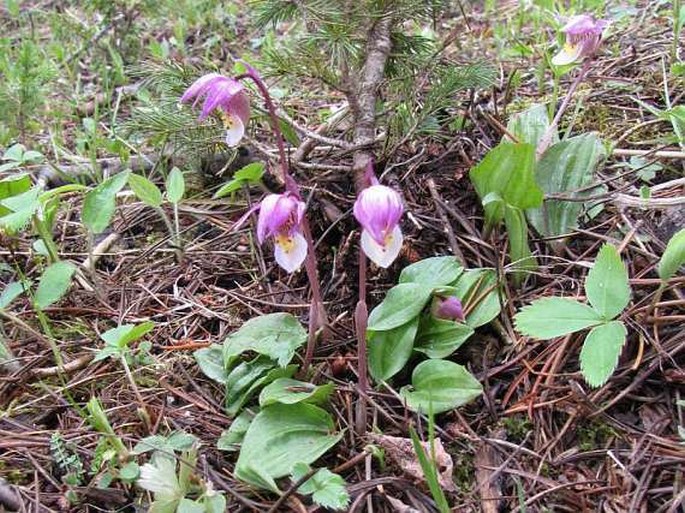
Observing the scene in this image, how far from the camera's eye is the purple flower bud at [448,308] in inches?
56.9

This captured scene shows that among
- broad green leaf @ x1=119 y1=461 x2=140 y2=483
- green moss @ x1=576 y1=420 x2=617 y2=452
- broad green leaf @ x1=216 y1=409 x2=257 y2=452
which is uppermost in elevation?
broad green leaf @ x1=119 y1=461 x2=140 y2=483

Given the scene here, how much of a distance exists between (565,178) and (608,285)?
20.0 inches

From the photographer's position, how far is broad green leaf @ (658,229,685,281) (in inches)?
49.4

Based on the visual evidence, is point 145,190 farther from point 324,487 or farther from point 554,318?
point 554,318

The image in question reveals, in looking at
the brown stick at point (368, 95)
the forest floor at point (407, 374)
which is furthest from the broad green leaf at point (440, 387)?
the brown stick at point (368, 95)

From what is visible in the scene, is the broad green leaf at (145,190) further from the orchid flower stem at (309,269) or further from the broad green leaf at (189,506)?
the broad green leaf at (189,506)

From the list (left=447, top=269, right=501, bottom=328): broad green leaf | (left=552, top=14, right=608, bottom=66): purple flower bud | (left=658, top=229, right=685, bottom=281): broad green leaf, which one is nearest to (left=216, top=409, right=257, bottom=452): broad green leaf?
(left=447, top=269, right=501, bottom=328): broad green leaf

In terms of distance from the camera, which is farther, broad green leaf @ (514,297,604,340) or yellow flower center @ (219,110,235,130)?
yellow flower center @ (219,110,235,130)

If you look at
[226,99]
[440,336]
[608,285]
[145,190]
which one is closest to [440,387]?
[440,336]

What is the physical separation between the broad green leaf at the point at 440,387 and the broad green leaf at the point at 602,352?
0.69 feet

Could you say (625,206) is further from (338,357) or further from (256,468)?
(256,468)

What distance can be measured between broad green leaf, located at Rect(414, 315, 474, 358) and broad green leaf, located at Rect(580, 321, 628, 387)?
26 cm

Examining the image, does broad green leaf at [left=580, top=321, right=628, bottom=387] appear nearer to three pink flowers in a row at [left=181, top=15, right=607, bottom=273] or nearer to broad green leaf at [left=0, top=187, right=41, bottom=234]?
three pink flowers in a row at [left=181, top=15, right=607, bottom=273]

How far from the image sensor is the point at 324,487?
3.91 ft
